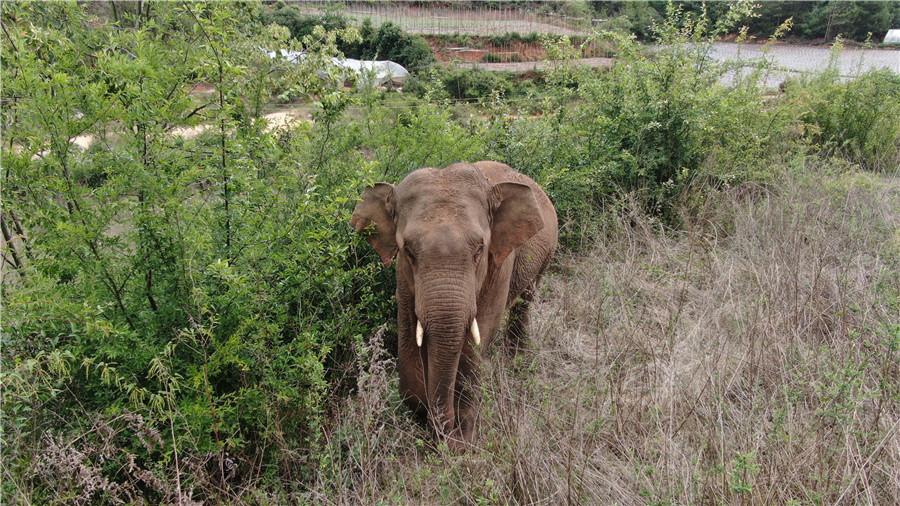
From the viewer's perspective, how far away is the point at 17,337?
391cm

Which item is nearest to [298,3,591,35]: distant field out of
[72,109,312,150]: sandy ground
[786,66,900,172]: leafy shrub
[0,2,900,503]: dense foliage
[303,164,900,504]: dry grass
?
[786,66,900,172]: leafy shrub

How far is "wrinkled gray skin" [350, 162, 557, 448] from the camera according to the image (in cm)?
445

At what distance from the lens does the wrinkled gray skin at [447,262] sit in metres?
4.45

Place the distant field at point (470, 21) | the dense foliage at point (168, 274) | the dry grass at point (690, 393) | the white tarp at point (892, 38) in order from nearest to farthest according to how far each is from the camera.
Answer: the dry grass at point (690, 393)
the dense foliage at point (168, 274)
the white tarp at point (892, 38)
the distant field at point (470, 21)

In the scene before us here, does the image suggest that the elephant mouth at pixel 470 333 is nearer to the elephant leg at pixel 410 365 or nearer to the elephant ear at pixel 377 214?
the elephant leg at pixel 410 365

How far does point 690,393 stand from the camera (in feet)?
14.8

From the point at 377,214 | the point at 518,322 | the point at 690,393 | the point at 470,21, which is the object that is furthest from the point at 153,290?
the point at 470,21

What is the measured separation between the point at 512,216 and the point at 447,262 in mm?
1147

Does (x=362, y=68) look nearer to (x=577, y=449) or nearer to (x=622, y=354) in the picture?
(x=622, y=354)

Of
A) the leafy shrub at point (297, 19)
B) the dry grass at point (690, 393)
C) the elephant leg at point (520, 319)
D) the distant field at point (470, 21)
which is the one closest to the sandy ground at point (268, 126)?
A: the dry grass at point (690, 393)

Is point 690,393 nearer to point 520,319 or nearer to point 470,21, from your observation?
point 520,319

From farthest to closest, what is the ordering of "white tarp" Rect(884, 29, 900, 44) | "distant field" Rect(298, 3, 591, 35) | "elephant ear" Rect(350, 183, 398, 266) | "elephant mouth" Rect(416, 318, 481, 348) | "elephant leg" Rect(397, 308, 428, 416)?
"distant field" Rect(298, 3, 591, 35) → "white tarp" Rect(884, 29, 900, 44) → "elephant leg" Rect(397, 308, 428, 416) → "elephant ear" Rect(350, 183, 398, 266) → "elephant mouth" Rect(416, 318, 481, 348)

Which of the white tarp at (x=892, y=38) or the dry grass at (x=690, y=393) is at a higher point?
the white tarp at (x=892, y=38)

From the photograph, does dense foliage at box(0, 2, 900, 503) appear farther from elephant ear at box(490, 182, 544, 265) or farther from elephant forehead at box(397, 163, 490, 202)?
Answer: elephant ear at box(490, 182, 544, 265)
